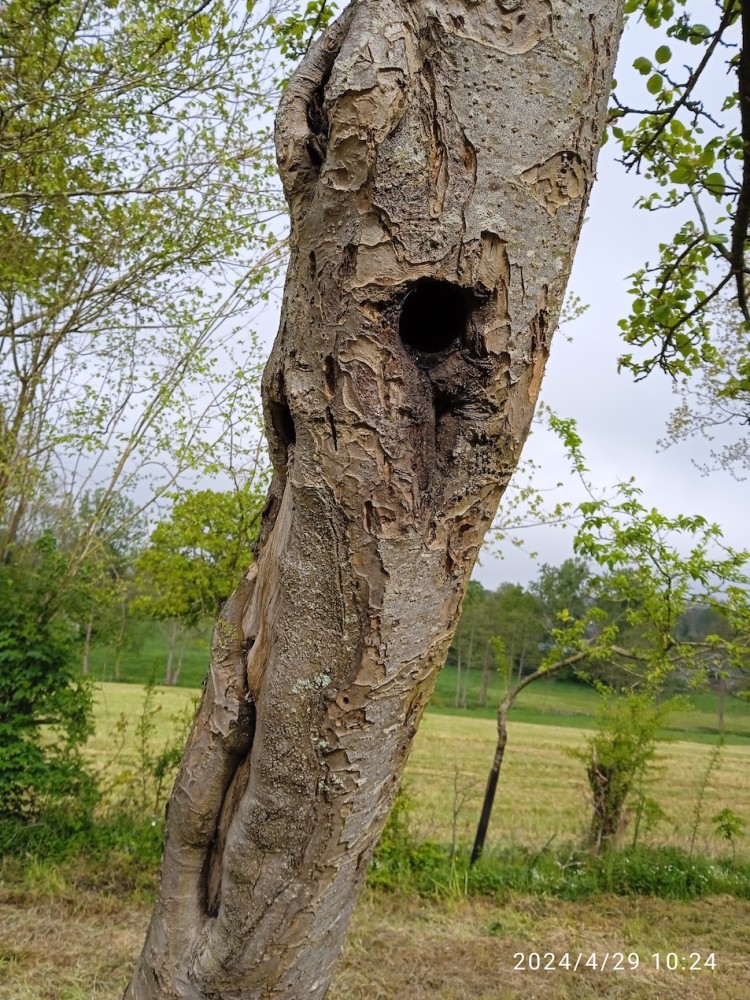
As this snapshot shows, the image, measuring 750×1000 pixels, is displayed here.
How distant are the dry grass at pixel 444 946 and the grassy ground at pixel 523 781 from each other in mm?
1246

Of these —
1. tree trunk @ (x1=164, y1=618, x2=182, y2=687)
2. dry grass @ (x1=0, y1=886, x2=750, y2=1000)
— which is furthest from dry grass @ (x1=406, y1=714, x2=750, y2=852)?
tree trunk @ (x1=164, y1=618, x2=182, y2=687)

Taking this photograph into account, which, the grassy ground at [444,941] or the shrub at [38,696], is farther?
the shrub at [38,696]

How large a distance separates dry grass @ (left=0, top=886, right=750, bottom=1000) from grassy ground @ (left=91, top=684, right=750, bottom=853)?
125cm

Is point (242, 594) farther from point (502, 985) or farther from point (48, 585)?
point (48, 585)

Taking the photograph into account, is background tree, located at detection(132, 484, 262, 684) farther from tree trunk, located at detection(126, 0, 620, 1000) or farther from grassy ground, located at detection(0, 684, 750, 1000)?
tree trunk, located at detection(126, 0, 620, 1000)

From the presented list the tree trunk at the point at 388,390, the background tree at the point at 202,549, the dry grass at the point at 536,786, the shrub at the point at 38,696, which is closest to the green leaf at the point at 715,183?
the tree trunk at the point at 388,390

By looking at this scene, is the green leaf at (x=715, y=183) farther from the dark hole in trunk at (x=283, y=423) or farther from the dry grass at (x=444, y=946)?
the dry grass at (x=444, y=946)

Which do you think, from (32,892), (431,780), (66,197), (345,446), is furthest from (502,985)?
(431,780)

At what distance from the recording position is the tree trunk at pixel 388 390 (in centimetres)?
140

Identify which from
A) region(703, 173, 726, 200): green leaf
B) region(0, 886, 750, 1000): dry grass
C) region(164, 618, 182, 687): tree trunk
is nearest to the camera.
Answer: region(703, 173, 726, 200): green leaf

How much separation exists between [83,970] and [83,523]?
3752 millimetres

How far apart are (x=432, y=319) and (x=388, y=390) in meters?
0.26

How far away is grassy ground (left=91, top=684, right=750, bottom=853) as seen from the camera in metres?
7.41

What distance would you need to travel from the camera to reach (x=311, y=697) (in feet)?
4.83
